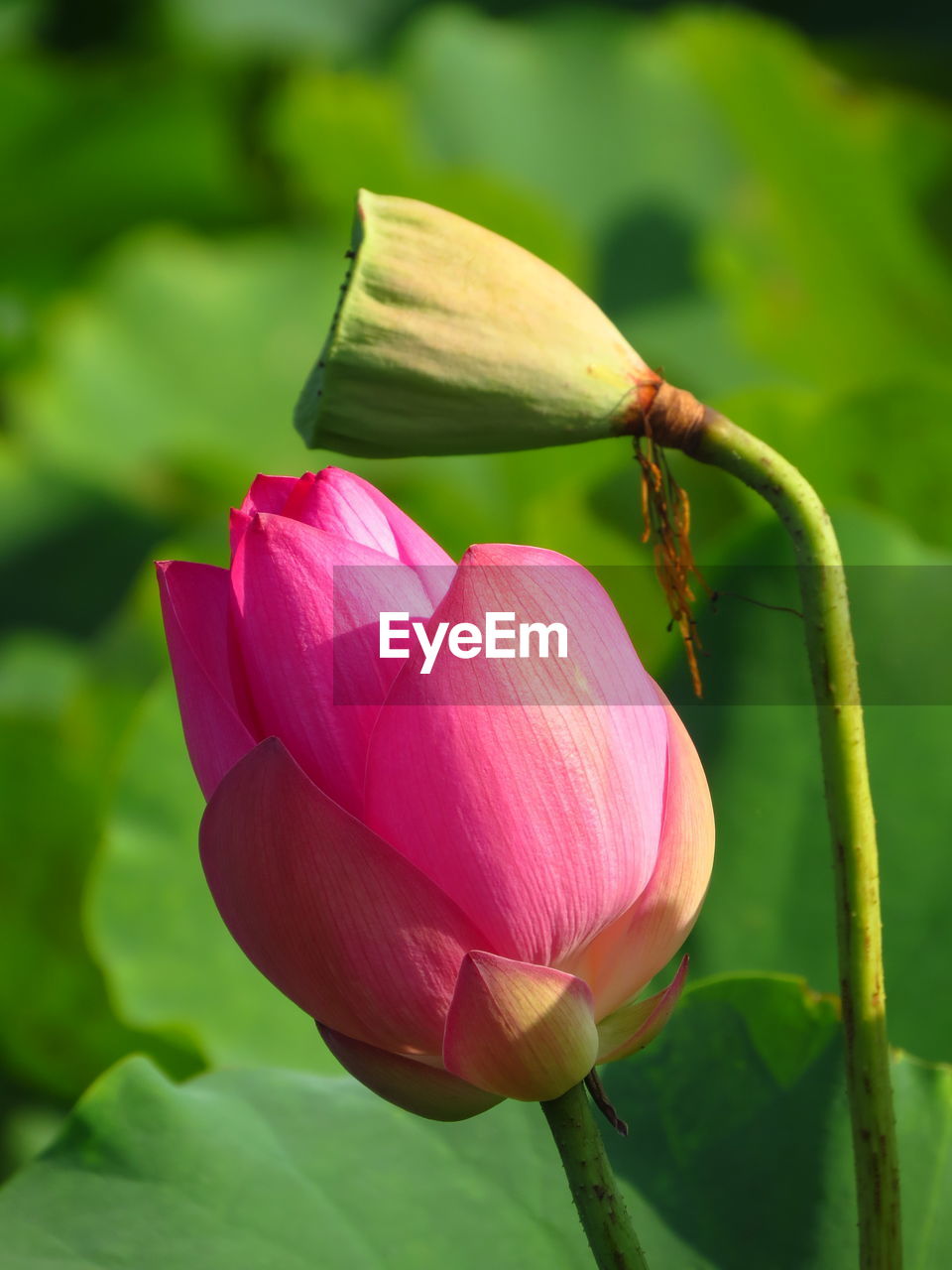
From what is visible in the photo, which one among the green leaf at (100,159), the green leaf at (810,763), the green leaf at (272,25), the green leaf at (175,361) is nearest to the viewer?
the green leaf at (810,763)

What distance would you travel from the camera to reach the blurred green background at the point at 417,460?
2.32ft

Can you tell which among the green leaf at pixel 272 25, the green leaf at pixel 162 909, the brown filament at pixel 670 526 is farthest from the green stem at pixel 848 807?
the green leaf at pixel 272 25

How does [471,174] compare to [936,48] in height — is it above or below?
below

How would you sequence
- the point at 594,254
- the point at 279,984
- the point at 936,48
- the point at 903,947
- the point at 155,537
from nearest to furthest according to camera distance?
the point at 279,984 < the point at 903,947 < the point at 155,537 < the point at 594,254 < the point at 936,48

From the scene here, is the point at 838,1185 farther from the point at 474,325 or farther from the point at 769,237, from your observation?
the point at 769,237

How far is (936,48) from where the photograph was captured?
7.14 ft

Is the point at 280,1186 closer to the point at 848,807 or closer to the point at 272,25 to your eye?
the point at 848,807

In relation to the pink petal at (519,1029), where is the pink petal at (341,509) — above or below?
above

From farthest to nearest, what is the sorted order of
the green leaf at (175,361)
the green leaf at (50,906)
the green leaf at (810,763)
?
the green leaf at (175,361)
the green leaf at (50,906)
the green leaf at (810,763)

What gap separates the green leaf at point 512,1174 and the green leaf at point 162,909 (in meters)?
0.31

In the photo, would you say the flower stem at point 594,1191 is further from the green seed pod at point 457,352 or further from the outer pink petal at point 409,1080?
the green seed pod at point 457,352

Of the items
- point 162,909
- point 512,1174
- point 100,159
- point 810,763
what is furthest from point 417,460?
point 512,1174

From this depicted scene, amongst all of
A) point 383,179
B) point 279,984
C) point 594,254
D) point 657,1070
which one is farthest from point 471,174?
Result: point 279,984

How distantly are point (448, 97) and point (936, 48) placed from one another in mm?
750
